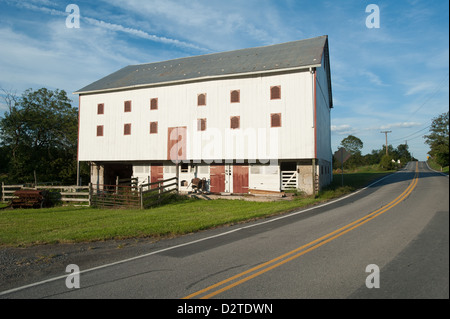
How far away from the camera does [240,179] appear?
2366 cm

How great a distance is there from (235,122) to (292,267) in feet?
57.9

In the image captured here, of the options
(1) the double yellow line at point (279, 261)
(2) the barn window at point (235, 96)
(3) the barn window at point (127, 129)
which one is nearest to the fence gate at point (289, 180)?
(2) the barn window at point (235, 96)

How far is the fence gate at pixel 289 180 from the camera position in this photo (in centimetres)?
2224

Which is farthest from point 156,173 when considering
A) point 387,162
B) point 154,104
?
point 387,162

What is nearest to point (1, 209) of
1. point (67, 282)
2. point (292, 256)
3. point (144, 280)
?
point (67, 282)

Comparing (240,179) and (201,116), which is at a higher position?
(201,116)

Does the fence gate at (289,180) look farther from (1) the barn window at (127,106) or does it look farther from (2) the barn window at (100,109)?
(2) the barn window at (100,109)

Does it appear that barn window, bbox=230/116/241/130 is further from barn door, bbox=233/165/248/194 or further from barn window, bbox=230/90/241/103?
barn door, bbox=233/165/248/194

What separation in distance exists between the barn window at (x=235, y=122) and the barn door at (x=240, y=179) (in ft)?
10.2

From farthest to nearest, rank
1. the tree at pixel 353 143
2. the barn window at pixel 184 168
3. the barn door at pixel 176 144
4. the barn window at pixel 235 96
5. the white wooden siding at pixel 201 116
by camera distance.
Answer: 1. the tree at pixel 353 143
2. the barn window at pixel 184 168
3. the barn door at pixel 176 144
4. the barn window at pixel 235 96
5. the white wooden siding at pixel 201 116

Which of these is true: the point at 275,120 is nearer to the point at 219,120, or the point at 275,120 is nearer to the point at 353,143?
the point at 219,120

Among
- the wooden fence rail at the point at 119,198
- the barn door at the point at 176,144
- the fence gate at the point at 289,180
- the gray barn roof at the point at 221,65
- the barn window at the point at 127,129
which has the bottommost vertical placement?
the wooden fence rail at the point at 119,198

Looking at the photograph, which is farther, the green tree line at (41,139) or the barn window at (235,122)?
the green tree line at (41,139)
